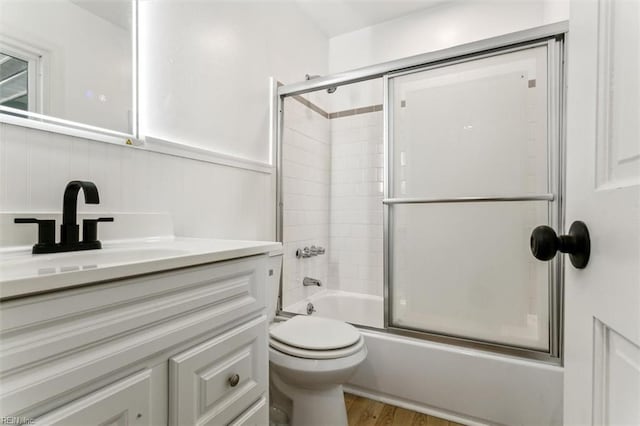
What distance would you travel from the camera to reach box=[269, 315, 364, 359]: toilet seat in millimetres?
1328


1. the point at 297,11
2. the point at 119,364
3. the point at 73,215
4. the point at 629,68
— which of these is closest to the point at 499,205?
the point at 629,68

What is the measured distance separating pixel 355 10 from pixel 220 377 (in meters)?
2.60

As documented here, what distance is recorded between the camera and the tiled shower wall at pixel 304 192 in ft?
7.12

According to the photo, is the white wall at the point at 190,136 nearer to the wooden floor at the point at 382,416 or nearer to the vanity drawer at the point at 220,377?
the vanity drawer at the point at 220,377

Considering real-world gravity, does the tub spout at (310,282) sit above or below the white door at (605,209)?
below

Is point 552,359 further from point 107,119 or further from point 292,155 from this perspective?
point 107,119

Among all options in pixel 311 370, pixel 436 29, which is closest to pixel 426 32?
pixel 436 29

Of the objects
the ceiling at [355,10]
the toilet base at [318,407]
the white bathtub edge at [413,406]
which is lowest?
the white bathtub edge at [413,406]

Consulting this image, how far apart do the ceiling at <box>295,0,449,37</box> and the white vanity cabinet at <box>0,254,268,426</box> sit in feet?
7.22

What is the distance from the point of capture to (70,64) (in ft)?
3.52

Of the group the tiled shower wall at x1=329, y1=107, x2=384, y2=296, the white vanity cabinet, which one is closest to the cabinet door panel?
the white vanity cabinet

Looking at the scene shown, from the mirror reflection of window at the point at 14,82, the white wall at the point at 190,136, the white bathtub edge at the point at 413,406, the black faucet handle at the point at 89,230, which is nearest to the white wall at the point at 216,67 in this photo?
the white wall at the point at 190,136

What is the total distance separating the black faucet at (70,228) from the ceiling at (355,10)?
2.09 metres

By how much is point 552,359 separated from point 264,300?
131 cm
